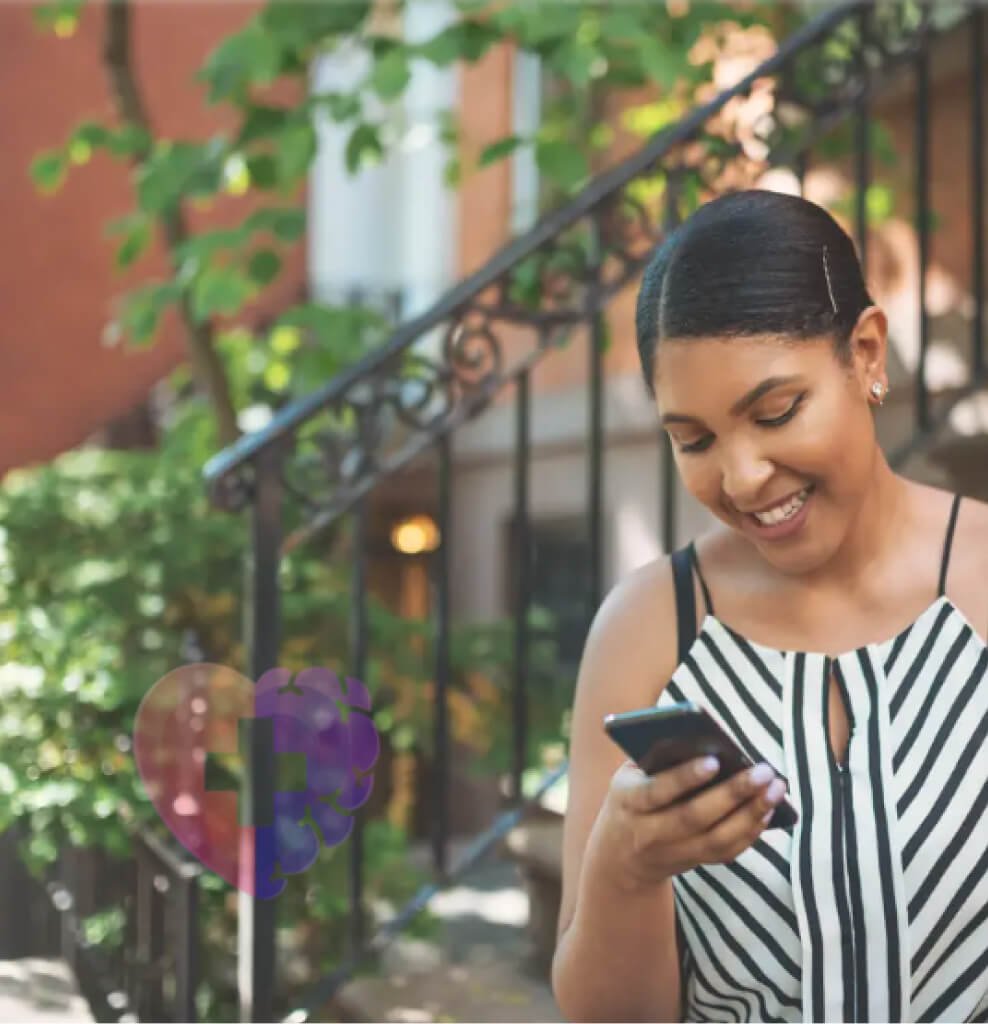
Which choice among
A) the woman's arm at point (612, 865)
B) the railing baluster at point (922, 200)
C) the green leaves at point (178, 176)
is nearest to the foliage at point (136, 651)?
the green leaves at point (178, 176)

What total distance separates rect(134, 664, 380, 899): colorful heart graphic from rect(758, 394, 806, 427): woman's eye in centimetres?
190

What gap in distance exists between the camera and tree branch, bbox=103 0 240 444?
16.1ft

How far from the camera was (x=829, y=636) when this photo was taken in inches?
52.4

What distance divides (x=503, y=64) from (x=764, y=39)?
3923 mm

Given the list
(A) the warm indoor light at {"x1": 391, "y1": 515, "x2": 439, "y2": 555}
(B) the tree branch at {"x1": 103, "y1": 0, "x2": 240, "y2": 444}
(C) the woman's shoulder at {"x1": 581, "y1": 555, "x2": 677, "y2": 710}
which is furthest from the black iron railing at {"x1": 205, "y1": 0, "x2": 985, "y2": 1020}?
(A) the warm indoor light at {"x1": 391, "y1": 515, "x2": 439, "y2": 555}

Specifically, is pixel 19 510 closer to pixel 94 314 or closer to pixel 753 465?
pixel 753 465

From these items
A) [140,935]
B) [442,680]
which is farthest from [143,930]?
[442,680]

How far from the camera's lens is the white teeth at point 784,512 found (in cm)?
125

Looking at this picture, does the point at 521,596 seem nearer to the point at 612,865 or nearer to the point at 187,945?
the point at 187,945

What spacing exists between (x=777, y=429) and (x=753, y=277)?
0.45 feet

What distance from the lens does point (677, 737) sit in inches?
42.4

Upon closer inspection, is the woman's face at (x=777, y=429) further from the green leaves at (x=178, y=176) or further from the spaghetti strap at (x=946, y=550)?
the green leaves at (x=178, y=176)

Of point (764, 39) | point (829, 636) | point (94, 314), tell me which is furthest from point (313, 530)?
point (94, 314)

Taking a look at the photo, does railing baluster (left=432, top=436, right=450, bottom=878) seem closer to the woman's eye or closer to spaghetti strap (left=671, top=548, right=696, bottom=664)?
spaghetti strap (left=671, top=548, right=696, bottom=664)
